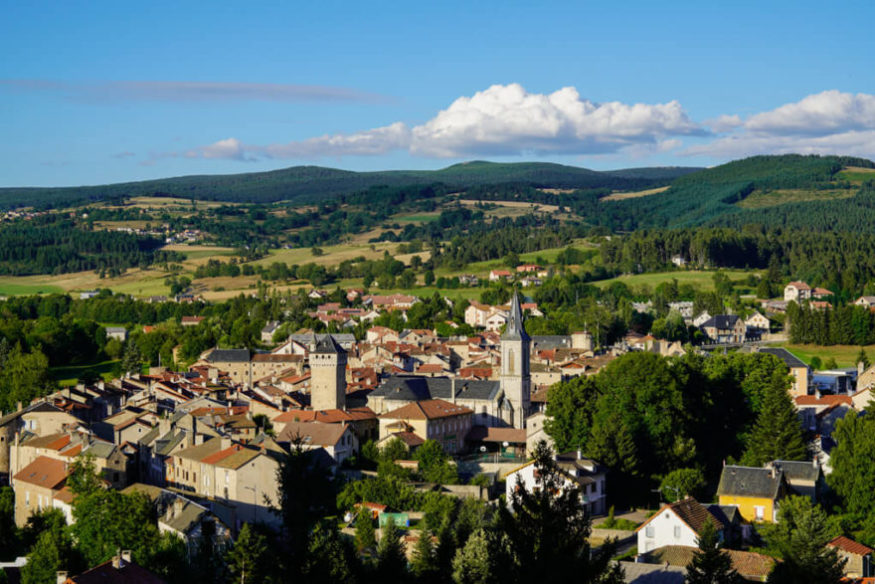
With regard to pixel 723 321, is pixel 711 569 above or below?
above

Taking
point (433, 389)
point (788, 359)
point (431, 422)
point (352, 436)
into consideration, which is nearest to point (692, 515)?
point (431, 422)

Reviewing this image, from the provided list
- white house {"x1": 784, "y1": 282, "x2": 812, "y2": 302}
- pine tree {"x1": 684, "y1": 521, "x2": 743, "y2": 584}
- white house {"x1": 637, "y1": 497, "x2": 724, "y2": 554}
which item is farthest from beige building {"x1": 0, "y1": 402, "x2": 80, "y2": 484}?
white house {"x1": 784, "y1": 282, "x2": 812, "y2": 302}

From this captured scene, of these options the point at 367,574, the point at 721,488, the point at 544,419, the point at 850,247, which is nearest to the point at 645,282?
the point at 850,247

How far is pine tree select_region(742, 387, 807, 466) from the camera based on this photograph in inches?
2194

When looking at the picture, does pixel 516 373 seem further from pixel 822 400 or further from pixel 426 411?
pixel 822 400

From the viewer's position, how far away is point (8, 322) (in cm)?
11112

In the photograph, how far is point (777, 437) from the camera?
184ft

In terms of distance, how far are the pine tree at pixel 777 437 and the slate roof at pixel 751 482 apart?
738 cm

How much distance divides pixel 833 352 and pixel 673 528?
59.9m

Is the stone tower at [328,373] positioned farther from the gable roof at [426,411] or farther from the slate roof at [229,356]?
the slate roof at [229,356]

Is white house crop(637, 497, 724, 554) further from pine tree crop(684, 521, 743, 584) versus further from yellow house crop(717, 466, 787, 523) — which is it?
pine tree crop(684, 521, 743, 584)

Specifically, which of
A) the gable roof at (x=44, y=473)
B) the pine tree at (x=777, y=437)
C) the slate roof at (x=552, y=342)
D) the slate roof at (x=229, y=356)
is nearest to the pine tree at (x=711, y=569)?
the pine tree at (x=777, y=437)

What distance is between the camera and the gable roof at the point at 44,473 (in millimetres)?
50406

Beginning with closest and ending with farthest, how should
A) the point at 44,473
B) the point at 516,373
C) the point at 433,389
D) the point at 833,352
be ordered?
the point at 44,473 → the point at 516,373 → the point at 433,389 → the point at 833,352
